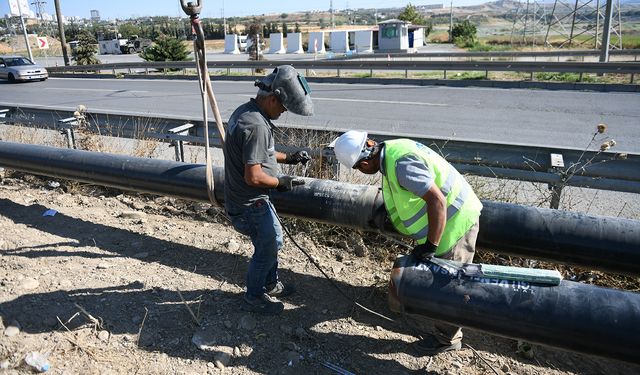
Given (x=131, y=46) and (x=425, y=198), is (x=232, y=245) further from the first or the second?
(x=131, y=46)

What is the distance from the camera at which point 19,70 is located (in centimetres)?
2352

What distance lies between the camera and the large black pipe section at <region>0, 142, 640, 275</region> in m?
3.28

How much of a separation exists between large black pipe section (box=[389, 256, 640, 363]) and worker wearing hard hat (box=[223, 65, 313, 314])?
3.26 ft

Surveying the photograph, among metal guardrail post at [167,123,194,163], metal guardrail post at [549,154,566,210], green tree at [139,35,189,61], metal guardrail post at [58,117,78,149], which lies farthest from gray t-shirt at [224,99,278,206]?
green tree at [139,35,189,61]

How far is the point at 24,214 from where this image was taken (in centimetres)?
548

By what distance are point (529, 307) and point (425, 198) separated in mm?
774

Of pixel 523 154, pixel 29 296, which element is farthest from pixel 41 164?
pixel 523 154

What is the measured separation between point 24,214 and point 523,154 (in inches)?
201

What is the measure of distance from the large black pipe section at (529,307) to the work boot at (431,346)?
1.53 feet

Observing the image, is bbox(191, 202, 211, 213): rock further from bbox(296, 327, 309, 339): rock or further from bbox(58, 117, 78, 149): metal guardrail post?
bbox(58, 117, 78, 149): metal guardrail post

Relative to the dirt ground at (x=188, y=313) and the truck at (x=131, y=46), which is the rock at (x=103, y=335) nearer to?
the dirt ground at (x=188, y=313)

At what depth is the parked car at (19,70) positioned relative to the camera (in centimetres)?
2359

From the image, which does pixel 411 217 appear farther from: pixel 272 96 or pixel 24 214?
pixel 24 214

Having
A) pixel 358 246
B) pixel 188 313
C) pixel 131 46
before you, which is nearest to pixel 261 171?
pixel 188 313
